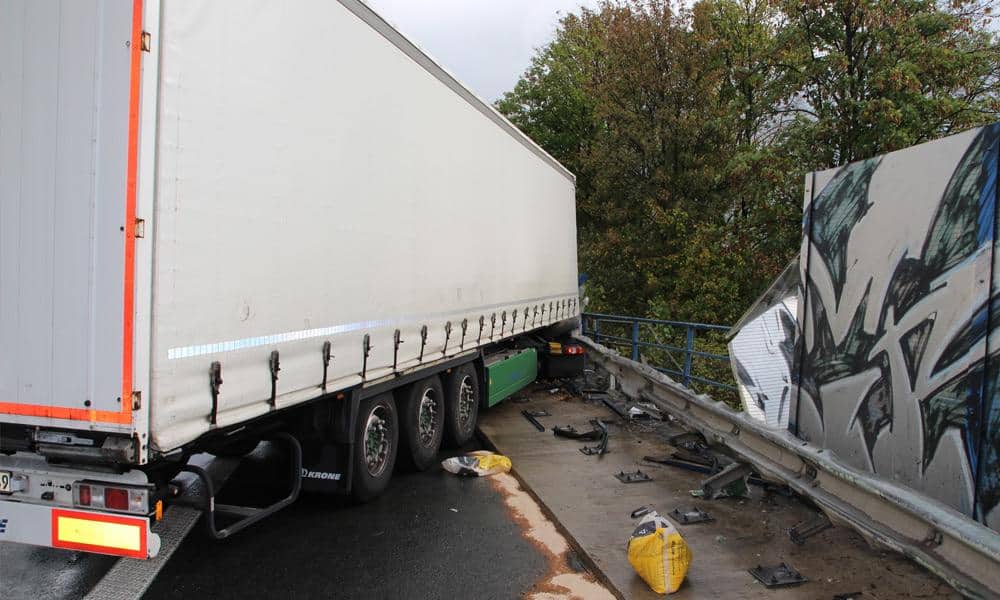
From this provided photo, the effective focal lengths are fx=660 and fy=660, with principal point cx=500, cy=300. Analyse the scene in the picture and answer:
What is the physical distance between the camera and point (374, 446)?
581 centimetres

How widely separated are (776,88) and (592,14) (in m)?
10.4

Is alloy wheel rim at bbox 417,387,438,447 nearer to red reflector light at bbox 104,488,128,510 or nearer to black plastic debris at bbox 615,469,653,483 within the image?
black plastic debris at bbox 615,469,653,483

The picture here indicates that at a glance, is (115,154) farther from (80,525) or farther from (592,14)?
(592,14)

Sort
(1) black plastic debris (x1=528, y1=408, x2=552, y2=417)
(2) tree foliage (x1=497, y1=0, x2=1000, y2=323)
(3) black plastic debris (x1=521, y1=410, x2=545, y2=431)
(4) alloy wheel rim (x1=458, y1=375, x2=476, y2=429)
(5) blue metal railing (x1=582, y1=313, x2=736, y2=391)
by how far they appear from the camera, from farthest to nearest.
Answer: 1. (2) tree foliage (x1=497, y1=0, x2=1000, y2=323)
2. (1) black plastic debris (x1=528, y1=408, x2=552, y2=417)
3. (5) blue metal railing (x1=582, y1=313, x2=736, y2=391)
4. (3) black plastic debris (x1=521, y1=410, x2=545, y2=431)
5. (4) alloy wheel rim (x1=458, y1=375, x2=476, y2=429)

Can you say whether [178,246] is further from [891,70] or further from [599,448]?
[891,70]

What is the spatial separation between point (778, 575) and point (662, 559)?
0.86m

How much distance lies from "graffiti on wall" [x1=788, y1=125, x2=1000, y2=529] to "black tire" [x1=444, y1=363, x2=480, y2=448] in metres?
3.60

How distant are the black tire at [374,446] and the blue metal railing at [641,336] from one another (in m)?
4.64

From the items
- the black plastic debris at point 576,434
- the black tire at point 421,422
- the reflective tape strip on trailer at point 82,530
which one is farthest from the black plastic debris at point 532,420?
the reflective tape strip on trailer at point 82,530

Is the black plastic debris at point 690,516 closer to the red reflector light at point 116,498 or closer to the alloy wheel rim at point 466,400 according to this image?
the alloy wheel rim at point 466,400

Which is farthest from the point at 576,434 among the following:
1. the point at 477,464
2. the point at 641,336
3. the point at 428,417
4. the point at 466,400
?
the point at 641,336

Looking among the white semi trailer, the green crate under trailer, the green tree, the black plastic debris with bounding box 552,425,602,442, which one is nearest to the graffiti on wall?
the black plastic debris with bounding box 552,425,602,442

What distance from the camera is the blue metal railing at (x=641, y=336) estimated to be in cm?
925

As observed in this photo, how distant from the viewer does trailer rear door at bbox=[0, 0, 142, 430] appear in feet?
10.1
